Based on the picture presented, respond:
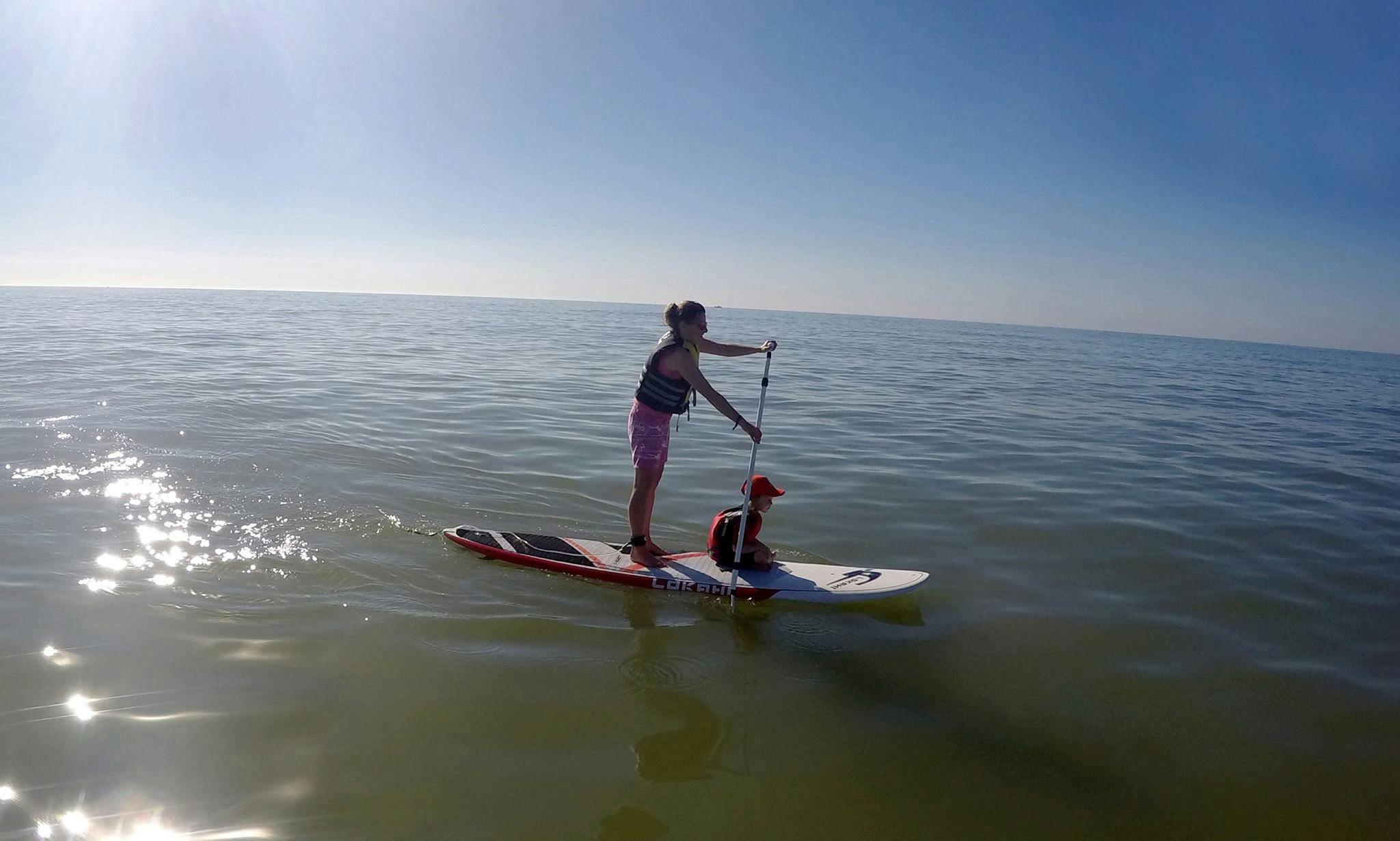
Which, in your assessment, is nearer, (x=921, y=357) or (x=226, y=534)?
(x=226, y=534)

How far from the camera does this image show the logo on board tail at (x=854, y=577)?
20.4ft

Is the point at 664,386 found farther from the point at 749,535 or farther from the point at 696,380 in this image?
the point at 749,535

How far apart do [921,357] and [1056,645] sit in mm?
27630

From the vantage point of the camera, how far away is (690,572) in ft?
21.1

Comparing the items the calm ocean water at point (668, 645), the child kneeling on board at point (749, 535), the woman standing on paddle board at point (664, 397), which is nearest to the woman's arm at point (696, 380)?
the woman standing on paddle board at point (664, 397)

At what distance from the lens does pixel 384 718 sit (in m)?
4.19

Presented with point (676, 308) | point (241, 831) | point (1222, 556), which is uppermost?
point (676, 308)

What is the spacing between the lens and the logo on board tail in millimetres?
6215

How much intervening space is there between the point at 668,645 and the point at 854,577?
1847mm

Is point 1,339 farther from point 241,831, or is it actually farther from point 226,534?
point 241,831

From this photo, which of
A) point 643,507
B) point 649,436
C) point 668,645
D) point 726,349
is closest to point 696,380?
point 726,349

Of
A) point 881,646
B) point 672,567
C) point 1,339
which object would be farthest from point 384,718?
point 1,339

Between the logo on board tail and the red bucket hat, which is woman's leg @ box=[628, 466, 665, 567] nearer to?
the red bucket hat

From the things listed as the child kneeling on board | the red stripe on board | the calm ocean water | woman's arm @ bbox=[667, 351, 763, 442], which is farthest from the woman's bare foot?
woman's arm @ bbox=[667, 351, 763, 442]
